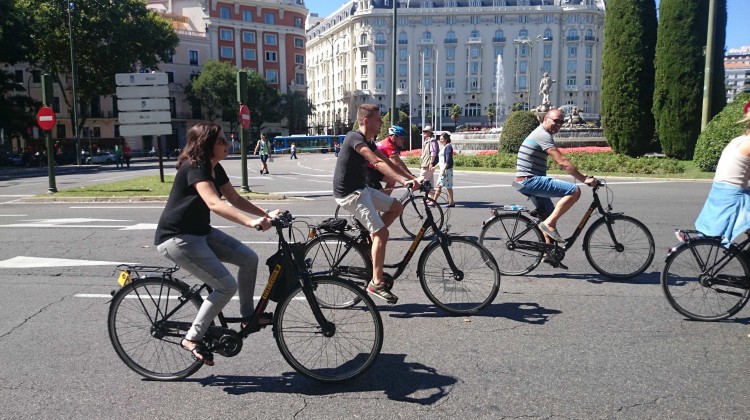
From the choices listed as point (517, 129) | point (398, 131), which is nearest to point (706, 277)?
point (398, 131)

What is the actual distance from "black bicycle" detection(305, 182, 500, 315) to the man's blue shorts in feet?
4.93

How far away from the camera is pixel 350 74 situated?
109 meters

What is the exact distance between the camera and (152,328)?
4176mm

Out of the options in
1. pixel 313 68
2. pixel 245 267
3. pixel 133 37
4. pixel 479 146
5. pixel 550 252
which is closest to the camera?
pixel 245 267

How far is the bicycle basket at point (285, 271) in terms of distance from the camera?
3994mm

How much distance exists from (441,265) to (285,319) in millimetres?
1957

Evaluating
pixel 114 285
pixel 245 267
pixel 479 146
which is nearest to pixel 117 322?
pixel 245 267

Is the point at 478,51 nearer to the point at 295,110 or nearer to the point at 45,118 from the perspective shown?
the point at 295,110

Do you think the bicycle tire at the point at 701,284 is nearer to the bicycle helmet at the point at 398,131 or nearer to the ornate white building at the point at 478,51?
the bicycle helmet at the point at 398,131

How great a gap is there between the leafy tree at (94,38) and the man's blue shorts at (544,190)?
163ft

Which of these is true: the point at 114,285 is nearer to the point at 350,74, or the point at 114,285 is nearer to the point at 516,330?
the point at 516,330

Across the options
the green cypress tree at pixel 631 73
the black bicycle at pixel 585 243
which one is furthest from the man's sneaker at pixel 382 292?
the green cypress tree at pixel 631 73

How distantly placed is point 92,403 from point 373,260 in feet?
8.62

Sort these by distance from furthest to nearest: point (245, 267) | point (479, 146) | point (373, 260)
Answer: point (479, 146), point (373, 260), point (245, 267)
